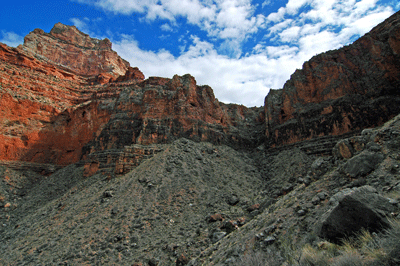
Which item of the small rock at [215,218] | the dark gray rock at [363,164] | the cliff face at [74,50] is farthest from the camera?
the cliff face at [74,50]

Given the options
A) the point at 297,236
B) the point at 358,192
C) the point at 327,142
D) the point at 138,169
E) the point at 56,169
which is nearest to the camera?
the point at 358,192

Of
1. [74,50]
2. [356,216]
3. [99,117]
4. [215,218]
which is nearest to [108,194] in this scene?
[215,218]

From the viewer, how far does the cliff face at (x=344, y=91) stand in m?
28.4

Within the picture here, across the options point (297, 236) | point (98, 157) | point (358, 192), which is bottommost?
point (297, 236)

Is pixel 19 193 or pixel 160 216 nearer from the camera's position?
pixel 160 216

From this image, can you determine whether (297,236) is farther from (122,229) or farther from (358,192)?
(122,229)

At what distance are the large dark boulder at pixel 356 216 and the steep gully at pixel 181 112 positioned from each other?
22648 millimetres

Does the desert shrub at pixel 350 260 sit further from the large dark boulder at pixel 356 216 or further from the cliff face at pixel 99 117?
the cliff face at pixel 99 117

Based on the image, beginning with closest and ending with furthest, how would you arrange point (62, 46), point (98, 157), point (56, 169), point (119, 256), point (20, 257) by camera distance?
point (119, 256) < point (20, 257) < point (98, 157) < point (56, 169) < point (62, 46)

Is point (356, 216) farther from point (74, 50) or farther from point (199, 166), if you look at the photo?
point (74, 50)

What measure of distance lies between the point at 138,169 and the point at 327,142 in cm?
2514

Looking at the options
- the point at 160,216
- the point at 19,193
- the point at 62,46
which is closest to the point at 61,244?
the point at 160,216

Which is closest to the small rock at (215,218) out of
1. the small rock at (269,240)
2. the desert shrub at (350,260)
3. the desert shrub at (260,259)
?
the desert shrub at (260,259)

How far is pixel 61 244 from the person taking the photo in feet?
47.5
